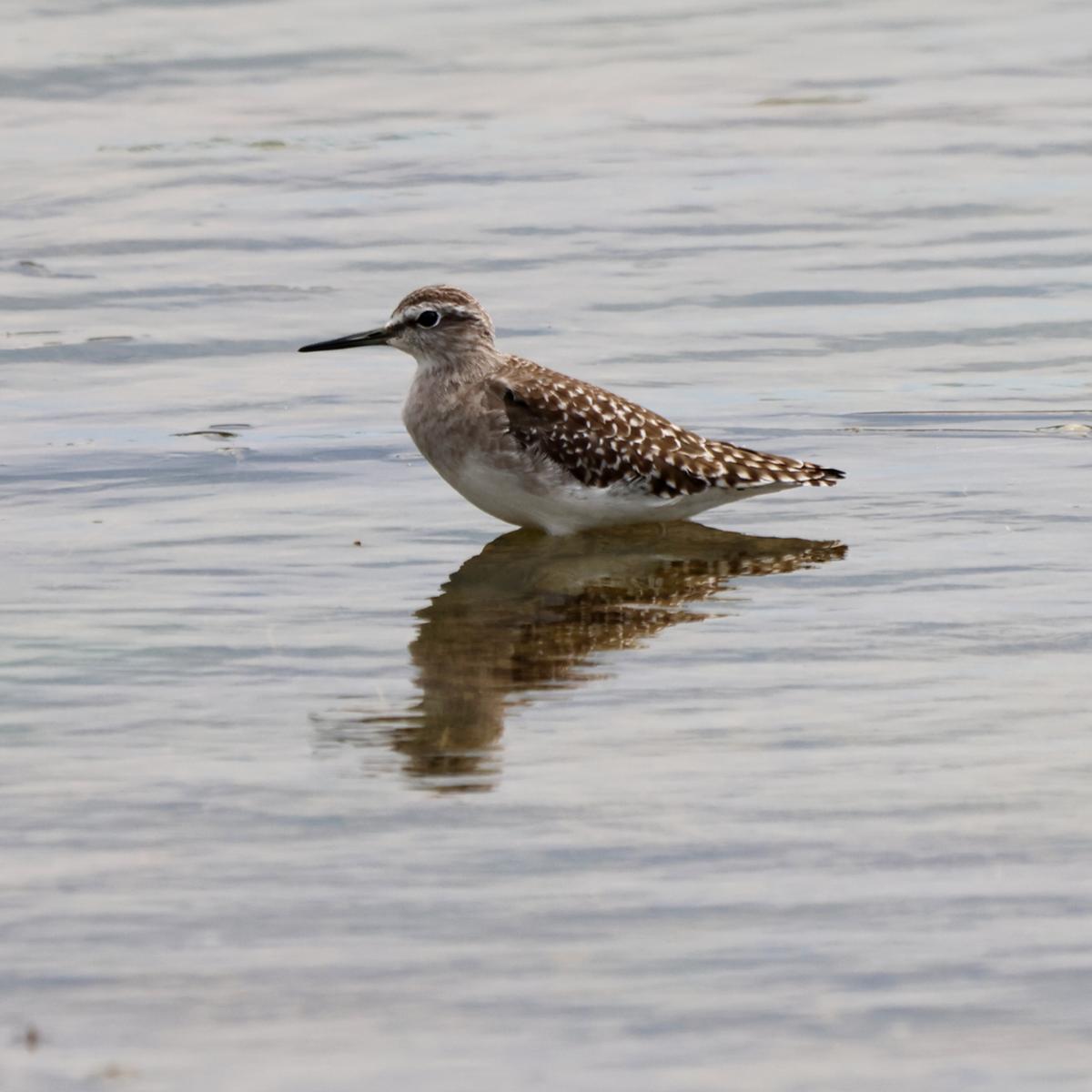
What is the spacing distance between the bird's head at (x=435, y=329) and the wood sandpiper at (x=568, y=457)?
13 cm

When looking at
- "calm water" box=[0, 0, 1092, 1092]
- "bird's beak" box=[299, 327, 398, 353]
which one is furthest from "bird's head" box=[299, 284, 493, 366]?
"calm water" box=[0, 0, 1092, 1092]

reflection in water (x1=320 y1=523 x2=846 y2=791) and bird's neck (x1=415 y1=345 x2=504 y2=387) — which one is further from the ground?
bird's neck (x1=415 y1=345 x2=504 y2=387)

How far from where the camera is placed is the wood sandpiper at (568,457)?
30.9 ft

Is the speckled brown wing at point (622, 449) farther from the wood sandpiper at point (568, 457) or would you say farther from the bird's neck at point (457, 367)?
the bird's neck at point (457, 367)

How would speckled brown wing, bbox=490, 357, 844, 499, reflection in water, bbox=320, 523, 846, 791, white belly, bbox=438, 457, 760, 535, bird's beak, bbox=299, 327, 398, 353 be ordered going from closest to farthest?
reflection in water, bbox=320, 523, 846, 791
white belly, bbox=438, 457, 760, 535
speckled brown wing, bbox=490, 357, 844, 499
bird's beak, bbox=299, 327, 398, 353

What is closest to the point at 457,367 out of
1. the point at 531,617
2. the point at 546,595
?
the point at 546,595

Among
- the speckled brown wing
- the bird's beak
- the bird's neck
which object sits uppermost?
the bird's beak

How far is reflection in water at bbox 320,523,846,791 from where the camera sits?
21.5 ft

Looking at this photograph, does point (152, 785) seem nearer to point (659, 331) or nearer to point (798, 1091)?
point (798, 1091)

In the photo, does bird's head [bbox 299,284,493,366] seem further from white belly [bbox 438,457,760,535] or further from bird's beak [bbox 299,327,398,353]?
white belly [bbox 438,457,760,535]

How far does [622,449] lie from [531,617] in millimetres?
1747

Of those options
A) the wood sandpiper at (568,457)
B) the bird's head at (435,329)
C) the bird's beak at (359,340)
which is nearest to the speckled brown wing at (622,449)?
the wood sandpiper at (568,457)

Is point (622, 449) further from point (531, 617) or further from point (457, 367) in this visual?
point (531, 617)

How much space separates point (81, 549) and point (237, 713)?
234cm
